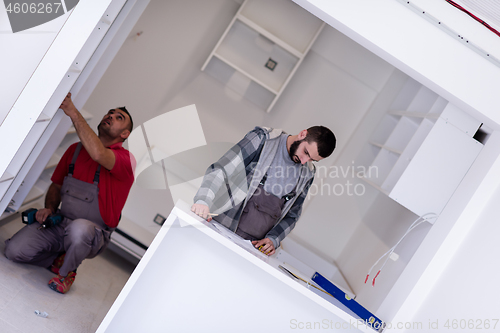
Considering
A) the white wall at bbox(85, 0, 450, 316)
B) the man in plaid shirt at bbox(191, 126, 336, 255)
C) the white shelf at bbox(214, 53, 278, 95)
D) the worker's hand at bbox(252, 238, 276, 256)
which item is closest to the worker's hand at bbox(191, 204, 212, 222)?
the man in plaid shirt at bbox(191, 126, 336, 255)

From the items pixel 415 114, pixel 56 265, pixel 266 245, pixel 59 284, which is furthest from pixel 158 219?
pixel 415 114

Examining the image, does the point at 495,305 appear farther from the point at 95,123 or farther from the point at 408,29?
the point at 95,123

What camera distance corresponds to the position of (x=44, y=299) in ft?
6.79

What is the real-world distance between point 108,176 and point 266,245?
1045mm

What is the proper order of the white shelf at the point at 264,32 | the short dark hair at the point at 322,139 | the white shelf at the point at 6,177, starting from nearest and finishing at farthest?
the white shelf at the point at 6,177, the short dark hair at the point at 322,139, the white shelf at the point at 264,32

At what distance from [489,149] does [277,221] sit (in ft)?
3.88

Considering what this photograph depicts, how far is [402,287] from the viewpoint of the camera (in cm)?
223

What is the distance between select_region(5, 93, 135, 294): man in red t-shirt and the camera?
7.44 feet

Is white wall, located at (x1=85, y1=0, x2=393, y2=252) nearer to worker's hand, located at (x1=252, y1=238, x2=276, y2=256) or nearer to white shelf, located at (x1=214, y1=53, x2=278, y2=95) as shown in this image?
white shelf, located at (x1=214, y1=53, x2=278, y2=95)

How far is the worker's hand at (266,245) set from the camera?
2.21 meters

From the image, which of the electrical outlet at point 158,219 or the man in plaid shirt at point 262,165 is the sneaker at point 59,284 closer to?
the man in plaid shirt at point 262,165

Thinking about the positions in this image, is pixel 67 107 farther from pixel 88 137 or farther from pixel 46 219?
pixel 46 219

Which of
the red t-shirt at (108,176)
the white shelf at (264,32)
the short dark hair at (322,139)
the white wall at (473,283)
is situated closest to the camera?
the white wall at (473,283)

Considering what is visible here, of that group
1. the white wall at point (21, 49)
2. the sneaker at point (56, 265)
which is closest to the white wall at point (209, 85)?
the sneaker at point (56, 265)
